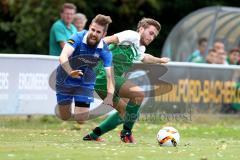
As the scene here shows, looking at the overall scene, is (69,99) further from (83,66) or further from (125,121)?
(125,121)

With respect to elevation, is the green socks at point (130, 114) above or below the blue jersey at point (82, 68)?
below

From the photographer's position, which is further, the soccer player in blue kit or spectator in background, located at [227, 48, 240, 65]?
spectator in background, located at [227, 48, 240, 65]

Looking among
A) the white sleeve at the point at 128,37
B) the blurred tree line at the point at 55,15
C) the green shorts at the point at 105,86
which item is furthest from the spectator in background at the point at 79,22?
the blurred tree line at the point at 55,15

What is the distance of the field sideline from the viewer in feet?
36.9

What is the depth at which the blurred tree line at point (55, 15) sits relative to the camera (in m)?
31.9

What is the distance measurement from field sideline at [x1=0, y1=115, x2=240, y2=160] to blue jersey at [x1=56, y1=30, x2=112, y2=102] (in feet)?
2.65

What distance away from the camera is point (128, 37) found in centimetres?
1378

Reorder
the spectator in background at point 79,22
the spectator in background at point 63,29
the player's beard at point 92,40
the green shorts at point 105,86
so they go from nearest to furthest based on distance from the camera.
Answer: the player's beard at point 92,40 < the green shorts at point 105,86 < the spectator in background at point 63,29 < the spectator in background at point 79,22

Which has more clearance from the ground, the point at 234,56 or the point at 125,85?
the point at 125,85

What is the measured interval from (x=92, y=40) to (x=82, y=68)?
3.77ft

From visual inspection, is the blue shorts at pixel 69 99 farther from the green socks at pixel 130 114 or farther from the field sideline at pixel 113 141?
the green socks at pixel 130 114

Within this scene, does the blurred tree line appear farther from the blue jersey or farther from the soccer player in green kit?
the soccer player in green kit

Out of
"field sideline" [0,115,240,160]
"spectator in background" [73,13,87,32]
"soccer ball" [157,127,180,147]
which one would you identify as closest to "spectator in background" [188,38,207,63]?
"field sideline" [0,115,240,160]

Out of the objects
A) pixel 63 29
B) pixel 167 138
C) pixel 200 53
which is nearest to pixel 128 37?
pixel 167 138
